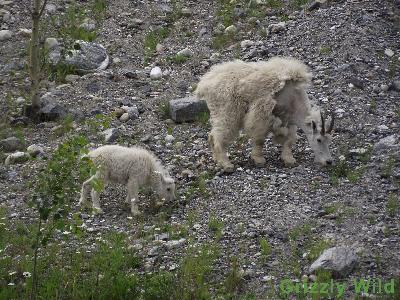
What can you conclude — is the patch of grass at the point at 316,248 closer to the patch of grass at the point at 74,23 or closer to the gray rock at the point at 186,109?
the gray rock at the point at 186,109

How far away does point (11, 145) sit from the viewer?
42.1 ft

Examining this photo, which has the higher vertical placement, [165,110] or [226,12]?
[226,12]

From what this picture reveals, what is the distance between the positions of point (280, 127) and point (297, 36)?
4.19 meters

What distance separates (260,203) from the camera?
10.5 meters

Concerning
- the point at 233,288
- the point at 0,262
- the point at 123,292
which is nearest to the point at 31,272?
the point at 0,262

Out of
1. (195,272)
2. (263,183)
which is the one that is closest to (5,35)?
(263,183)

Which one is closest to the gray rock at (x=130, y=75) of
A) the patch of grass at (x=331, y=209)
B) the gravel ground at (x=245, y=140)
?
the gravel ground at (x=245, y=140)

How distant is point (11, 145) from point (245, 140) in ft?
13.1

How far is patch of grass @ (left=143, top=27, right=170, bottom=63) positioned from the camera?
16031mm

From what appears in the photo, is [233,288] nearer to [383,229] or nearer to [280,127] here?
[383,229]

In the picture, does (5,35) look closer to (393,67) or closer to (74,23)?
(74,23)

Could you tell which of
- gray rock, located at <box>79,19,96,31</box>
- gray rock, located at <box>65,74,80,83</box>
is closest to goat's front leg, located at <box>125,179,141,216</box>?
gray rock, located at <box>65,74,80,83</box>

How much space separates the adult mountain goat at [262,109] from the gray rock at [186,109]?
132cm

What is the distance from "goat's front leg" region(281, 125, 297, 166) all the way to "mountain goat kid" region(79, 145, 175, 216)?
6.10 ft
